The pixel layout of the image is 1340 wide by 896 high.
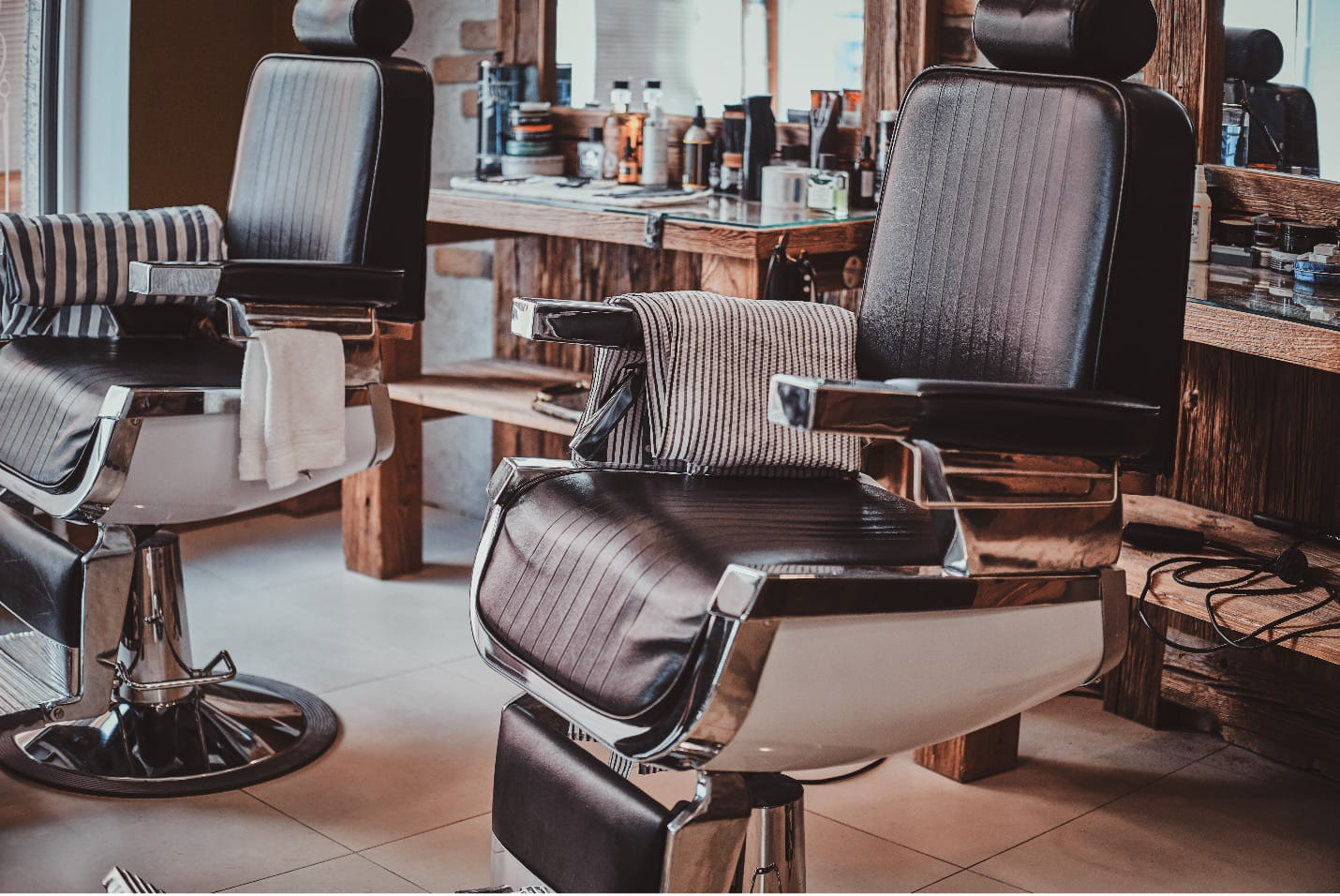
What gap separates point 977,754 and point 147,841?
1.29 meters

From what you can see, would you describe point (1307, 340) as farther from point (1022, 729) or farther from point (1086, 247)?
point (1022, 729)

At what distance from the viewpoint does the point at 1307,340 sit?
193 cm

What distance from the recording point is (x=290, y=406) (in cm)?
224

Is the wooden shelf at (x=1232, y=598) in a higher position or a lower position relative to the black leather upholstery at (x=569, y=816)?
higher

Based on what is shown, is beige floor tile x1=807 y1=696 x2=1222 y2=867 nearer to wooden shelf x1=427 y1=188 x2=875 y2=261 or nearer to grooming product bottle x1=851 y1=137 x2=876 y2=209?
wooden shelf x1=427 y1=188 x2=875 y2=261

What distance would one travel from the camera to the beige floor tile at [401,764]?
7.50ft

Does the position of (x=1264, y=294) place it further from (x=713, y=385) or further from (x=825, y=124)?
(x=825, y=124)

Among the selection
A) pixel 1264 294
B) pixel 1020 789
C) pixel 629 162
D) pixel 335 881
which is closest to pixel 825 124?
pixel 629 162

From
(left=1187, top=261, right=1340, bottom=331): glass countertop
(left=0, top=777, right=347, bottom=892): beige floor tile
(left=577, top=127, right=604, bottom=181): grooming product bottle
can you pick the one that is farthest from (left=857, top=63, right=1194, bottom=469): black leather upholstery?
(left=577, top=127, right=604, bottom=181): grooming product bottle

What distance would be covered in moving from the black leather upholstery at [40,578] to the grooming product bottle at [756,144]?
4.89 feet

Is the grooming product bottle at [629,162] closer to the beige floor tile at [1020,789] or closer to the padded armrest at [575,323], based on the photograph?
the beige floor tile at [1020,789]

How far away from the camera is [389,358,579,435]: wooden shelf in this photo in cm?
311

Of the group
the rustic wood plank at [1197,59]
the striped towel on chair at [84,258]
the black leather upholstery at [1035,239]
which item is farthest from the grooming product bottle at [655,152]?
the black leather upholstery at [1035,239]

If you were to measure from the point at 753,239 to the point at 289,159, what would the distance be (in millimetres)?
813
